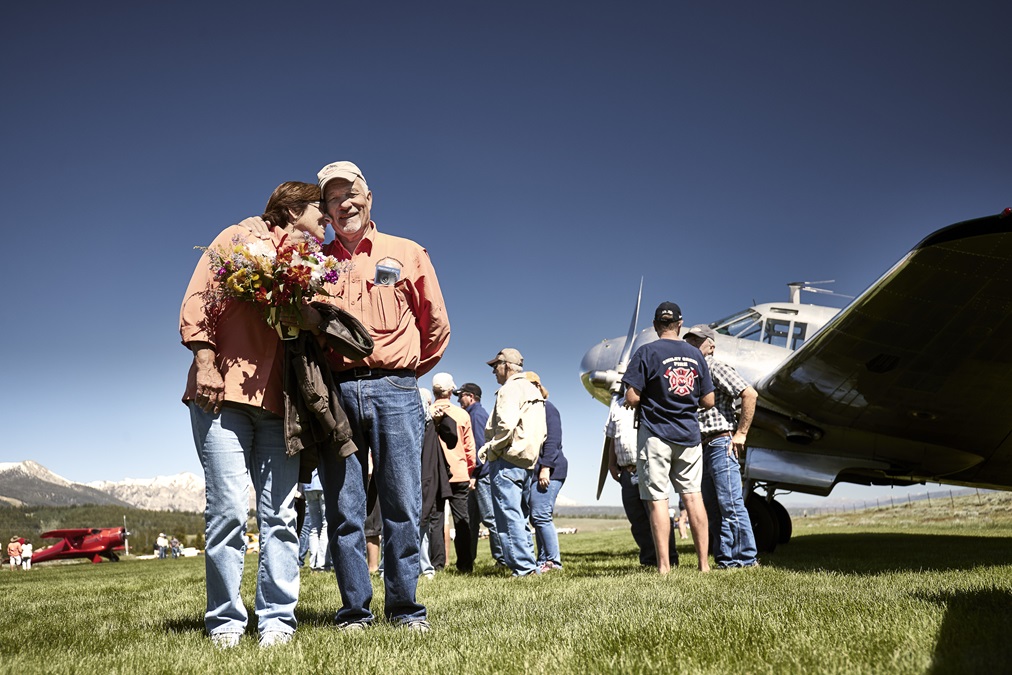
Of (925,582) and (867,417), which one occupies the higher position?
(867,417)

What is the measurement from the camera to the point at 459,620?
355 cm

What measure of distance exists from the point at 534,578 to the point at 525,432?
47.4 inches

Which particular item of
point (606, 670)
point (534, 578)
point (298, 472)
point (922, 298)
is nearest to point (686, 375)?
point (534, 578)

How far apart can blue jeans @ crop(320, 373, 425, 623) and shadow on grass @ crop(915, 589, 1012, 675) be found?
2.08 m

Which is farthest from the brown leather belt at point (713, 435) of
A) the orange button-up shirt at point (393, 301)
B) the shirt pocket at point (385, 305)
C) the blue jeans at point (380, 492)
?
the shirt pocket at point (385, 305)

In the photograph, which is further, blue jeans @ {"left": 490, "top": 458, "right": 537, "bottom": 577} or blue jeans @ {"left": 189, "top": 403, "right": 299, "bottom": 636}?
blue jeans @ {"left": 490, "top": 458, "right": 537, "bottom": 577}

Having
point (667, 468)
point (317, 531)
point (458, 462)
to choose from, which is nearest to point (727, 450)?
point (667, 468)

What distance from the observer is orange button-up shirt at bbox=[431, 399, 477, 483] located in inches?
285

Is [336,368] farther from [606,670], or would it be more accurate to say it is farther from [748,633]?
[748,633]

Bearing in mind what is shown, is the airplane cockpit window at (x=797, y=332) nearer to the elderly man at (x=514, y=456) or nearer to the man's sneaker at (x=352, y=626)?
the elderly man at (x=514, y=456)

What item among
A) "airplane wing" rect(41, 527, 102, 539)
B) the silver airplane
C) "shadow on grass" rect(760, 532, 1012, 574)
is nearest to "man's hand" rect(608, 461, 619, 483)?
the silver airplane

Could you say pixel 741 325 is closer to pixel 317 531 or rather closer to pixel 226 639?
pixel 317 531

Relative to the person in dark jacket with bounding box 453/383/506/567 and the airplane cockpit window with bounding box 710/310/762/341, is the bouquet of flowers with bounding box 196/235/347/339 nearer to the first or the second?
the person in dark jacket with bounding box 453/383/506/567

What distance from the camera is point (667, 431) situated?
5.59 meters
